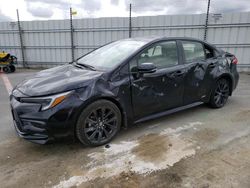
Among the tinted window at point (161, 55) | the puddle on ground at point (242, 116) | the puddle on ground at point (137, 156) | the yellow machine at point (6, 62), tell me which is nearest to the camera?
the puddle on ground at point (137, 156)

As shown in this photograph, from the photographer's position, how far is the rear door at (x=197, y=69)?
11.5 feet

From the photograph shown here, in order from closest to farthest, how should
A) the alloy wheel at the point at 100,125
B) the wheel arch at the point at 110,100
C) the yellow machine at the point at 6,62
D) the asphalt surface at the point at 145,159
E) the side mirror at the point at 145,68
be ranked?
the asphalt surface at the point at 145,159 → the wheel arch at the point at 110,100 → the alloy wheel at the point at 100,125 → the side mirror at the point at 145,68 → the yellow machine at the point at 6,62

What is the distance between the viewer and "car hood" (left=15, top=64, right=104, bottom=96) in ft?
8.10

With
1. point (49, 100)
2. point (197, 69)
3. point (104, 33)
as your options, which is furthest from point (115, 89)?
point (104, 33)

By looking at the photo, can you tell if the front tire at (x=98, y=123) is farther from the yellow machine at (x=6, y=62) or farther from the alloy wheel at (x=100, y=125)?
the yellow machine at (x=6, y=62)

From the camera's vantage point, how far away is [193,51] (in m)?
3.66

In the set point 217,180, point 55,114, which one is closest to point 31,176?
point 55,114

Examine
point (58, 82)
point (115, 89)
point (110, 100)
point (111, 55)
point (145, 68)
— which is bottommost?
point (110, 100)

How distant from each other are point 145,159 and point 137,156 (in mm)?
113

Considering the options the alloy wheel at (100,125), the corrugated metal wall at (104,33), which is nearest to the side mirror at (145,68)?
the alloy wheel at (100,125)

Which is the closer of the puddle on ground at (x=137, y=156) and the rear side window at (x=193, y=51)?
the puddle on ground at (x=137, y=156)

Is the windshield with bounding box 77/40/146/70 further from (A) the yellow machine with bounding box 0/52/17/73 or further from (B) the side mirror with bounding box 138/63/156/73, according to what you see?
(A) the yellow machine with bounding box 0/52/17/73

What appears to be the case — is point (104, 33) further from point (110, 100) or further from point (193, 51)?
point (110, 100)

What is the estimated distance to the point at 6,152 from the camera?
2.69 meters
